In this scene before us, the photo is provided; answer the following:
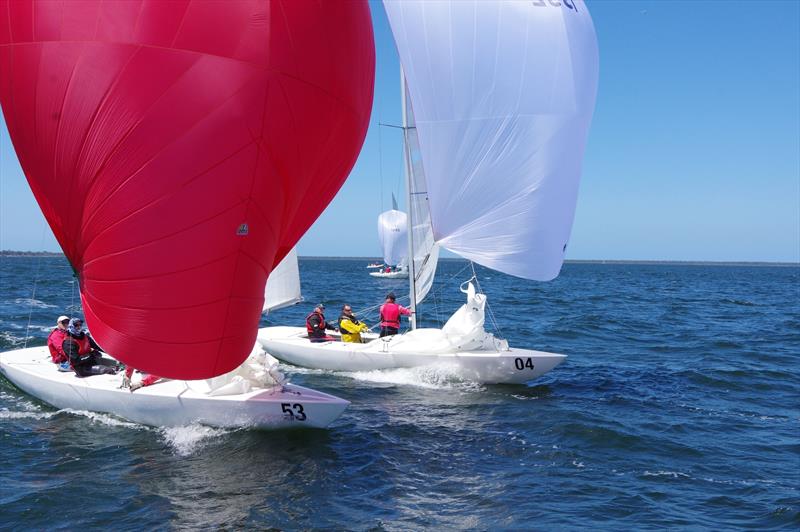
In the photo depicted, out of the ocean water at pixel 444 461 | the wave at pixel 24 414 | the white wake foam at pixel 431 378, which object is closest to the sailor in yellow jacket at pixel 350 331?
the ocean water at pixel 444 461

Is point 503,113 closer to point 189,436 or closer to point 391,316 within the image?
point 391,316

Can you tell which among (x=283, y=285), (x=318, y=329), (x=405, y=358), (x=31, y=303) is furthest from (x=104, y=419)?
(x=31, y=303)

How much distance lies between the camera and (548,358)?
11.9 m

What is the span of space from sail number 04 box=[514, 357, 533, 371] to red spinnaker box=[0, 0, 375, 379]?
237 inches

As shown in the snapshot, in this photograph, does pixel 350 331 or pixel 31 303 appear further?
pixel 31 303

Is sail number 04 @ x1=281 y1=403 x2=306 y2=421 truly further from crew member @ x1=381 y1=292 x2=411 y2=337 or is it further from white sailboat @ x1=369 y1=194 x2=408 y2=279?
white sailboat @ x1=369 y1=194 x2=408 y2=279

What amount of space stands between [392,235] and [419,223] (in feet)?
124

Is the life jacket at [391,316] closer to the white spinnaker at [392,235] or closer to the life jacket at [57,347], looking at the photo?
the life jacket at [57,347]

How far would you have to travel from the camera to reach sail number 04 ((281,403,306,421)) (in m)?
8.71

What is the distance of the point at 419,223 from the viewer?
46.9ft

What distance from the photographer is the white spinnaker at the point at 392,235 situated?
2013 inches

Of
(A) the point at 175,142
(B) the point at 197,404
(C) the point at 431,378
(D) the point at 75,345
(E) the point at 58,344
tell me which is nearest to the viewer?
(A) the point at 175,142

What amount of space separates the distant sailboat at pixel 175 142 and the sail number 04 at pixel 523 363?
5.88 m

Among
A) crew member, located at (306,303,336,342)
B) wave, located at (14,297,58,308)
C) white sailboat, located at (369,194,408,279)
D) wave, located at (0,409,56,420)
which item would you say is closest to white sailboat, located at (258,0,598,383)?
crew member, located at (306,303,336,342)
